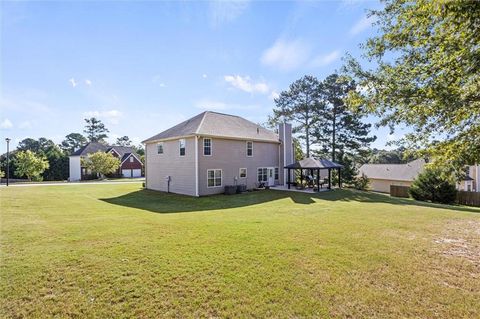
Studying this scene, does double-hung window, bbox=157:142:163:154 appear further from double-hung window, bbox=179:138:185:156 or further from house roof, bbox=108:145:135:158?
house roof, bbox=108:145:135:158

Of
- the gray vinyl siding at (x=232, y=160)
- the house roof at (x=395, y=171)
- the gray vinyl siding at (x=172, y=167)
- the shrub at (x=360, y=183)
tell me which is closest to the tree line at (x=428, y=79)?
the gray vinyl siding at (x=232, y=160)

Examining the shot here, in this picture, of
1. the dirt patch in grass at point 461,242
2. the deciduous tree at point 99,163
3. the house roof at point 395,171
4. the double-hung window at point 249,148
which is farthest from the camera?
the deciduous tree at point 99,163

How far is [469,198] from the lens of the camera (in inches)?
848

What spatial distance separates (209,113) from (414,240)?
18.5 metres

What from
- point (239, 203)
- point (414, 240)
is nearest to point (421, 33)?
point (414, 240)

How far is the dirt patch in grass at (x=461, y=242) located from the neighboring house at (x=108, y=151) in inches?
1718

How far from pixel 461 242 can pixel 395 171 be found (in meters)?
34.1

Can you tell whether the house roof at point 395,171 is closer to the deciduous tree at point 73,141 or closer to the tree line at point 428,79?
the tree line at point 428,79

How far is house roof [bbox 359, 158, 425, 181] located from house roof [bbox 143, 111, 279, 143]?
22.1m

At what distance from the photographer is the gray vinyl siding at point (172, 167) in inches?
734

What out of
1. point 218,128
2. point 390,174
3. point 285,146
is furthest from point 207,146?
point 390,174

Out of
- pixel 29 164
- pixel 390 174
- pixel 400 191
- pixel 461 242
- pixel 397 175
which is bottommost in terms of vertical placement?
pixel 400 191

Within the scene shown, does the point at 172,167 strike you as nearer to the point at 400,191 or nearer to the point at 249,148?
the point at 249,148

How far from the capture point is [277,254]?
5711 mm
